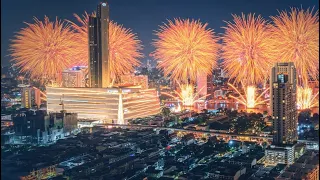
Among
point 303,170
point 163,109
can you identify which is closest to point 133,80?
point 163,109

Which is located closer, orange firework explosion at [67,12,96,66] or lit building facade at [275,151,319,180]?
lit building facade at [275,151,319,180]

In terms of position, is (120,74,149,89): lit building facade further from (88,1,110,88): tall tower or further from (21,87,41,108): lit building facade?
(21,87,41,108): lit building facade

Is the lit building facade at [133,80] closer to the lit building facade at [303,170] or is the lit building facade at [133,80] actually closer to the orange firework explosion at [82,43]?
the orange firework explosion at [82,43]

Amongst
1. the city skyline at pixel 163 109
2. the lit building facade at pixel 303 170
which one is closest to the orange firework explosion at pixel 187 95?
the city skyline at pixel 163 109

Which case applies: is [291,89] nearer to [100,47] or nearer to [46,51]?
[100,47]

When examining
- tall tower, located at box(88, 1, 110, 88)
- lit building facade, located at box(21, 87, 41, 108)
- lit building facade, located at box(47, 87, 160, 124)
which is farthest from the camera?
lit building facade, located at box(21, 87, 41, 108)

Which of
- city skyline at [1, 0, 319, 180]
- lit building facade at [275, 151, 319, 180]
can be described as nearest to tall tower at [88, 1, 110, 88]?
city skyline at [1, 0, 319, 180]

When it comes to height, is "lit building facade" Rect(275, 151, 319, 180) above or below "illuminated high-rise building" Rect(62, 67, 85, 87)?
below
